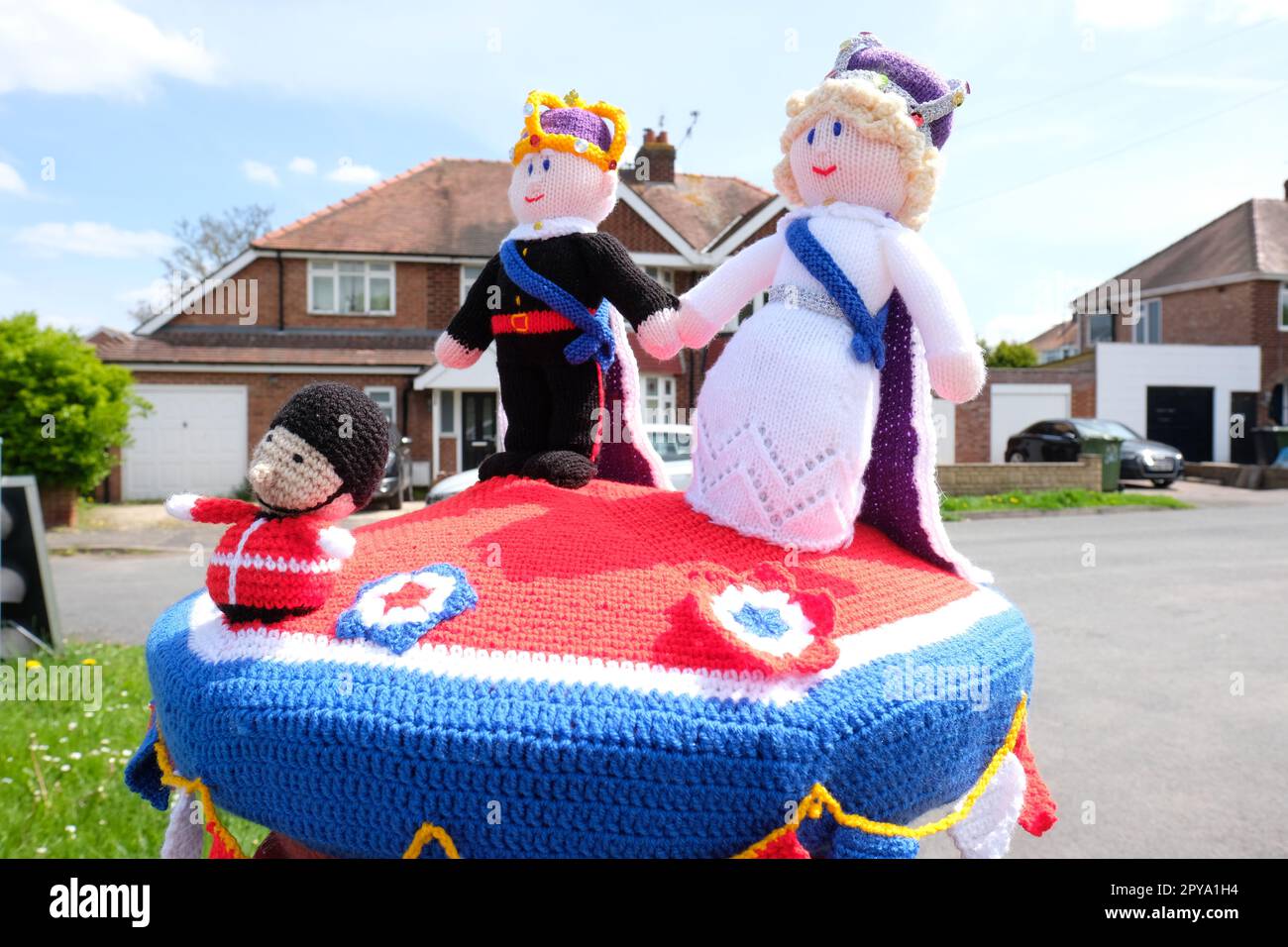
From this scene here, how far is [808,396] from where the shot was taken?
1753 mm

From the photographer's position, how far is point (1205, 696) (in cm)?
547

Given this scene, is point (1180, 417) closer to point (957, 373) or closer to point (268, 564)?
point (957, 373)

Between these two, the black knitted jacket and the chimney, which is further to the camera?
the chimney

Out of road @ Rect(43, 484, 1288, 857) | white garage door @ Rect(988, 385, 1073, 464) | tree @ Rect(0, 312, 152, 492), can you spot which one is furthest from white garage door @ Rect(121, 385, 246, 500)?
white garage door @ Rect(988, 385, 1073, 464)

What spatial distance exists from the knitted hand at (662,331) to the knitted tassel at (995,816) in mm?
1047

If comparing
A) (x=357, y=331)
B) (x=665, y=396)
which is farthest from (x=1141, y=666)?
(x=357, y=331)

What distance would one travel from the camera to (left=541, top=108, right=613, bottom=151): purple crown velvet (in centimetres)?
213

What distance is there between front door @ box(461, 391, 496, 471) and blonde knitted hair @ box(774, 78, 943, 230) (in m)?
18.4

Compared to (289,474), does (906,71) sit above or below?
above

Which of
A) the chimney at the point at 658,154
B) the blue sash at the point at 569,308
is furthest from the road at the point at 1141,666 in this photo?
the chimney at the point at 658,154

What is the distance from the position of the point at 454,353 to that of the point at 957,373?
3.87ft

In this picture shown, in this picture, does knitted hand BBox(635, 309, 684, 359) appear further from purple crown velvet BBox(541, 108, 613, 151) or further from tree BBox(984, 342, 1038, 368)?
tree BBox(984, 342, 1038, 368)
